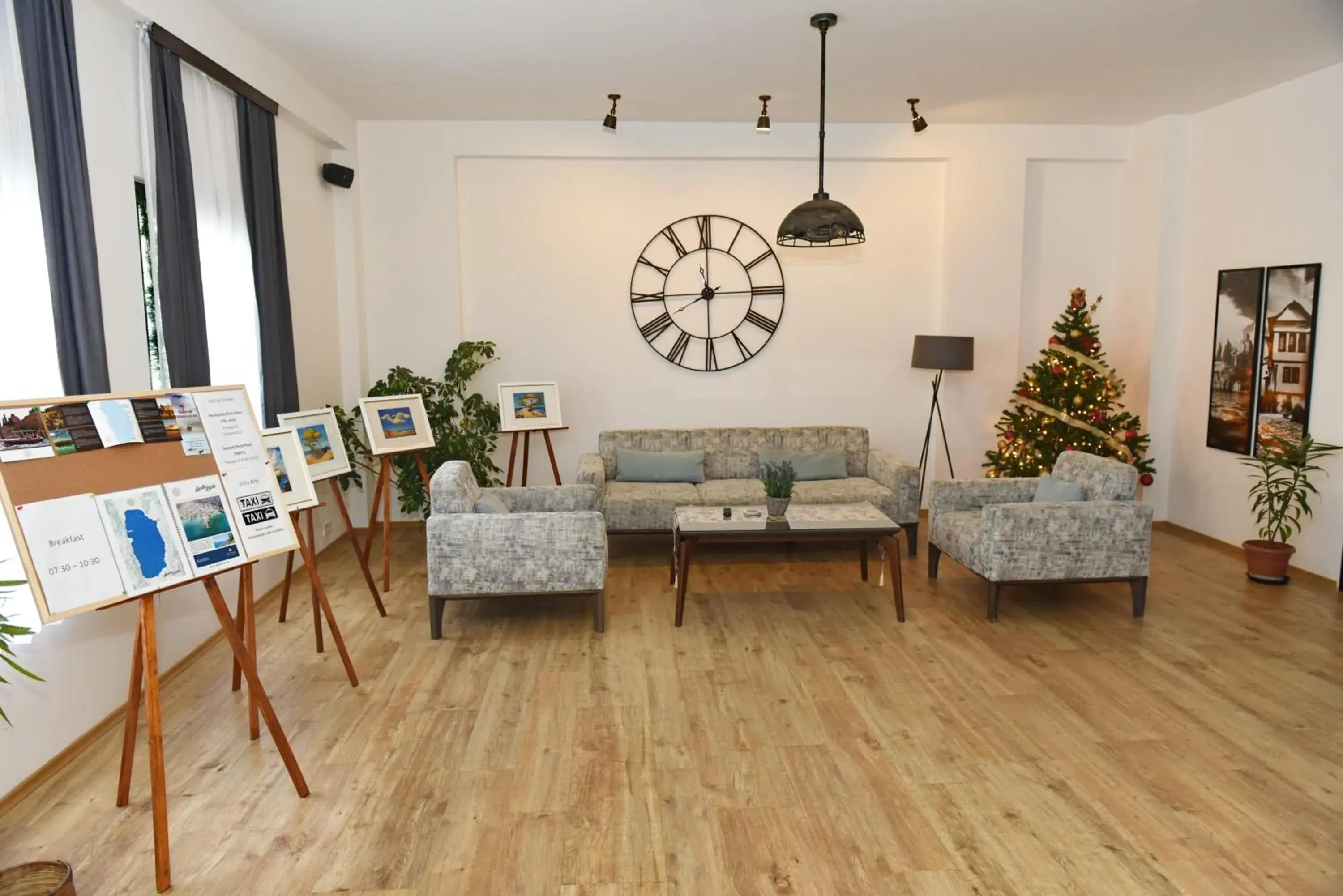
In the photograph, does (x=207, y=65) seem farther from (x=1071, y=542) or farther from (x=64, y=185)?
(x=1071, y=542)

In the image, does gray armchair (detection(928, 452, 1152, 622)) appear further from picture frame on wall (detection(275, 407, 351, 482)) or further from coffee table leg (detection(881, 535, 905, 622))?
picture frame on wall (detection(275, 407, 351, 482))

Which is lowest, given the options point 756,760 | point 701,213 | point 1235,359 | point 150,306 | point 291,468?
point 756,760

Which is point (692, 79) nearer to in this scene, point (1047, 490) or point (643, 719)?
point (1047, 490)

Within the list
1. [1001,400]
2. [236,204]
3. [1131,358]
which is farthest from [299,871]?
[1131,358]

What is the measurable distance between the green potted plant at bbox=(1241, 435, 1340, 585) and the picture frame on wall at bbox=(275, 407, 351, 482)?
5.49 m

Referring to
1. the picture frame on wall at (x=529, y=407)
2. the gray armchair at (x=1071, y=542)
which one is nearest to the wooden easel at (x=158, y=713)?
the picture frame on wall at (x=529, y=407)

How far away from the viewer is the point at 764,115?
587cm

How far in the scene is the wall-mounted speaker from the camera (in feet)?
20.3

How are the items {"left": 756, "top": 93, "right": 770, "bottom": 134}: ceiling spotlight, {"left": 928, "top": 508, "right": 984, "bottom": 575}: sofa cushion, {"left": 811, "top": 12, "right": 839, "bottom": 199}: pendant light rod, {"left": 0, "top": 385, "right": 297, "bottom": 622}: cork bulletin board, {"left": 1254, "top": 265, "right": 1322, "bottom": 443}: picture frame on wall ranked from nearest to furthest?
{"left": 0, "top": 385, "right": 297, "bottom": 622}: cork bulletin board, {"left": 811, "top": 12, "right": 839, "bottom": 199}: pendant light rod, {"left": 928, "top": 508, "right": 984, "bottom": 575}: sofa cushion, {"left": 1254, "top": 265, "right": 1322, "bottom": 443}: picture frame on wall, {"left": 756, "top": 93, "right": 770, "bottom": 134}: ceiling spotlight

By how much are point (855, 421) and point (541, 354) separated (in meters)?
2.63

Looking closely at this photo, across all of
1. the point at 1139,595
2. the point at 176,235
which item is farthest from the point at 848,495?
the point at 176,235

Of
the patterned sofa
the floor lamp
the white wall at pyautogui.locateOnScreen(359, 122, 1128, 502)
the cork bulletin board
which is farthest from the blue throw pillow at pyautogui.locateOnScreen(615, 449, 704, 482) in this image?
the cork bulletin board

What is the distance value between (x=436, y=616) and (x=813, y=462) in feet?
10.0

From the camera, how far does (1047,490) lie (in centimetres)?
525
